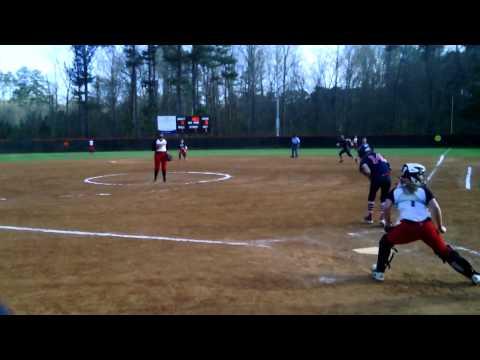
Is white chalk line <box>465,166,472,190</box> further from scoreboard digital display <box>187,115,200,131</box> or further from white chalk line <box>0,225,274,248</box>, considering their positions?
scoreboard digital display <box>187,115,200,131</box>

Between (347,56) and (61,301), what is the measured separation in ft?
239

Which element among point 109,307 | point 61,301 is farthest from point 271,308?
point 61,301

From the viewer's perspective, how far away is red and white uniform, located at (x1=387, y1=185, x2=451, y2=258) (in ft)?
18.9

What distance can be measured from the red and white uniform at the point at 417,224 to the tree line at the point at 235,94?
56.3 m

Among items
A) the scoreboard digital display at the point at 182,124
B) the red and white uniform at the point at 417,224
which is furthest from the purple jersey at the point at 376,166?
the scoreboard digital display at the point at 182,124

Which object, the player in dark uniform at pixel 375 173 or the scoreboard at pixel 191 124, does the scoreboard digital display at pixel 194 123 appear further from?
the player in dark uniform at pixel 375 173

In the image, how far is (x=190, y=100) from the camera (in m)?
74.4

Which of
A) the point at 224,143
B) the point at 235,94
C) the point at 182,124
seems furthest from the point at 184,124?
the point at 235,94

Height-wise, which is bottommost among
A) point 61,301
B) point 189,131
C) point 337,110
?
point 61,301

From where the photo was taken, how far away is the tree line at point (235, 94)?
65250 mm

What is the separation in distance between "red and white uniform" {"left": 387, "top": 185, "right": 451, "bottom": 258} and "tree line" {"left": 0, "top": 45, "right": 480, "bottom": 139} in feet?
185

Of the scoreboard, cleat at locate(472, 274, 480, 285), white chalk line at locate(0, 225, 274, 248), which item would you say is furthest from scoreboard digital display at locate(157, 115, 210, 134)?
cleat at locate(472, 274, 480, 285)

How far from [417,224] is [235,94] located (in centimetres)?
7012

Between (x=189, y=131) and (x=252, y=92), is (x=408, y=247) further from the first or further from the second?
(x=252, y=92)
